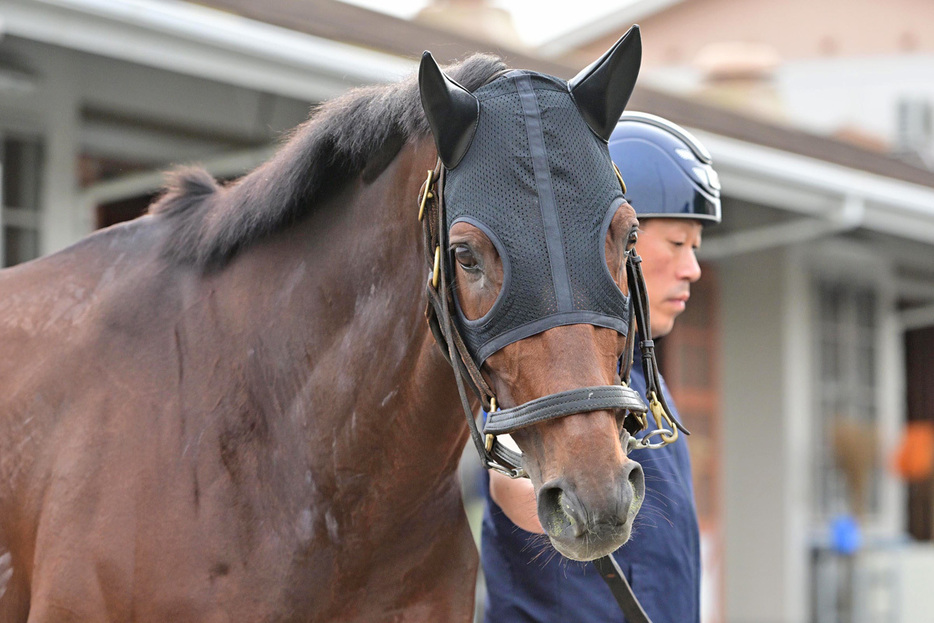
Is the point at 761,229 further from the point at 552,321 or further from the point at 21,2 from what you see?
the point at 552,321

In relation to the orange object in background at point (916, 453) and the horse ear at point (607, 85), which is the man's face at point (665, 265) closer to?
the horse ear at point (607, 85)

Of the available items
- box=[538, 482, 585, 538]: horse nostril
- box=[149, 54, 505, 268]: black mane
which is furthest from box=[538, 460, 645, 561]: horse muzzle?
box=[149, 54, 505, 268]: black mane

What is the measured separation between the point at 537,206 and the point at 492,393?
1.06 feet

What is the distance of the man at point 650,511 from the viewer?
2.25 m

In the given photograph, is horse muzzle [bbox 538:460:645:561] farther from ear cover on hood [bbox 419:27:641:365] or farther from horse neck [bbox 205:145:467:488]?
horse neck [bbox 205:145:467:488]

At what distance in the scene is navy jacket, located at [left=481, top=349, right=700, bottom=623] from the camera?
2256 millimetres

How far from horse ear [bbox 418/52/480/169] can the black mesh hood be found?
0.02m

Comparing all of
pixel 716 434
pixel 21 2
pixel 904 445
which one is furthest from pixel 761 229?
pixel 21 2

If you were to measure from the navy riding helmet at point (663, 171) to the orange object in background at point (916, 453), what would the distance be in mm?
8438

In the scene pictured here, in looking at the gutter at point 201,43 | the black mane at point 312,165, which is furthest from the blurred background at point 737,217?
the black mane at point 312,165

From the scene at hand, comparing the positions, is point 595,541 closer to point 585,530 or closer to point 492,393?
point 585,530

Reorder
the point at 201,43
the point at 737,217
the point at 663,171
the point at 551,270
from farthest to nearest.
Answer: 1. the point at 737,217
2. the point at 201,43
3. the point at 663,171
4. the point at 551,270

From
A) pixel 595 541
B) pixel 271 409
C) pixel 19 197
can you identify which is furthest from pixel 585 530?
pixel 19 197

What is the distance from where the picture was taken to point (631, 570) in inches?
88.9
